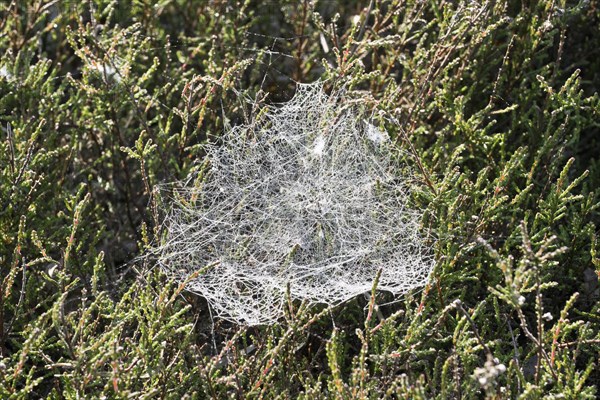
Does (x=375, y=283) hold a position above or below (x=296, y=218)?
above

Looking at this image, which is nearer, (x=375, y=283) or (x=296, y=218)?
(x=375, y=283)

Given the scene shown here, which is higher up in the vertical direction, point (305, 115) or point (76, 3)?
point (76, 3)

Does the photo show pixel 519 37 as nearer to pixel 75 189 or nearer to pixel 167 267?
pixel 167 267

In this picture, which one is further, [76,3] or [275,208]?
[76,3]

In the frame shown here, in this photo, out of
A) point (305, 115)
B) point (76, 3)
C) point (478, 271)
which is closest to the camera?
point (478, 271)

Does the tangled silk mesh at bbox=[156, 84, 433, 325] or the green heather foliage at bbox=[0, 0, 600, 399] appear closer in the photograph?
the green heather foliage at bbox=[0, 0, 600, 399]

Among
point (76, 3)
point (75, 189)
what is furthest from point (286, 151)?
point (76, 3)
